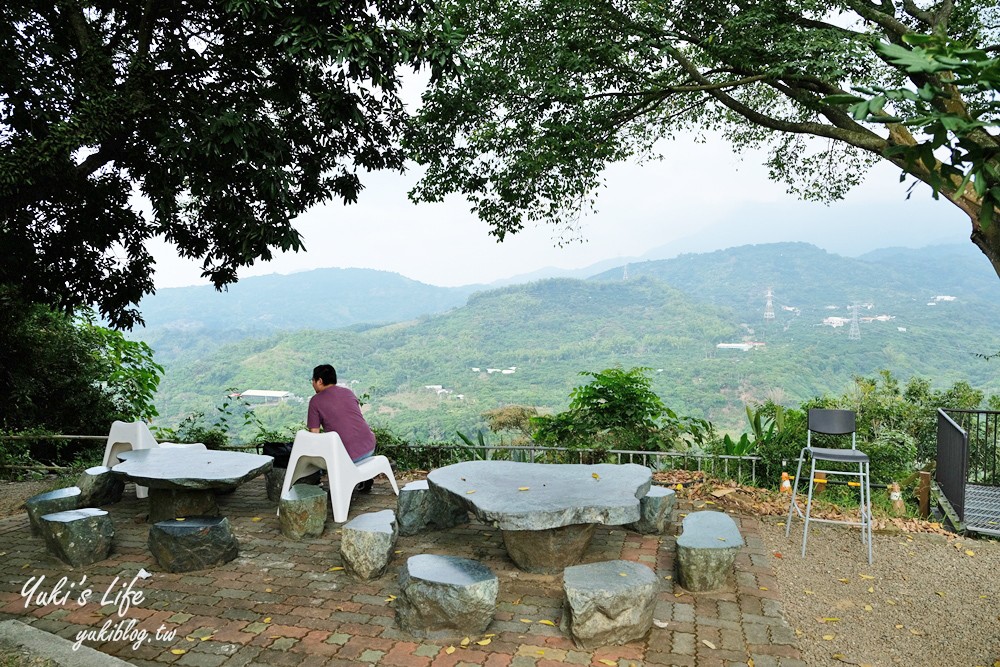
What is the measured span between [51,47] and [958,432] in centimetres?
935

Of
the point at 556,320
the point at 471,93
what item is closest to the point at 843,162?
the point at 471,93

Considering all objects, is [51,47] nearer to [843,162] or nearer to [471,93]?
[471,93]

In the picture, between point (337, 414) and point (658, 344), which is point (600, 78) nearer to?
point (337, 414)

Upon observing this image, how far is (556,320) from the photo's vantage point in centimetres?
5753

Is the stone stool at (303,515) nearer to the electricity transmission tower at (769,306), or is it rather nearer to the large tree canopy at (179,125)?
the large tree canopy at (179,125)

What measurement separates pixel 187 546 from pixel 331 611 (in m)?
1.30

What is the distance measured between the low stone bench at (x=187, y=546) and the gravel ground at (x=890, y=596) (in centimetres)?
385

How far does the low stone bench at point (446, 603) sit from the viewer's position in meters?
3.85

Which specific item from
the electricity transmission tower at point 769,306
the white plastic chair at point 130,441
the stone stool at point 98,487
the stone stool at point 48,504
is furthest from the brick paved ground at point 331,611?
the electricity transmission tower at point 769,306

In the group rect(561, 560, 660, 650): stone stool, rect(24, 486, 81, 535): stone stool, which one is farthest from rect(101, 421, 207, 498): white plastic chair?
rect(561, 560, 660, 650): stone stool

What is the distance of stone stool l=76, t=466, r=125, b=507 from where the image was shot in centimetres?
654

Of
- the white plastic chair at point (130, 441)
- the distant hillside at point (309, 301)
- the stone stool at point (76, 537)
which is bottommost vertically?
the stone stool at point (76, 537)

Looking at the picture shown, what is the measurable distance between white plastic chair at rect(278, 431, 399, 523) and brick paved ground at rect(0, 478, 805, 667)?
0.44 meters

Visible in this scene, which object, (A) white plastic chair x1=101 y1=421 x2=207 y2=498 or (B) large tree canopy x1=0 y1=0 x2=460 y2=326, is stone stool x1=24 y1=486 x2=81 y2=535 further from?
(B) large tree canopy x1=0 y1=0 x2=460 y2=326
